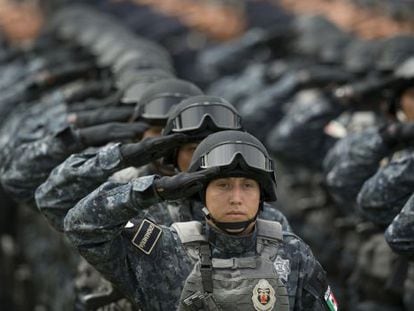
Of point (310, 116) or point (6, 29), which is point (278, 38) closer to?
point (6, 29)

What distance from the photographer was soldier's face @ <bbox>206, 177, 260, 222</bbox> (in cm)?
656

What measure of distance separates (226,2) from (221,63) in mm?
3228

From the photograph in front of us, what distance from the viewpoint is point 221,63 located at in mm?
17125

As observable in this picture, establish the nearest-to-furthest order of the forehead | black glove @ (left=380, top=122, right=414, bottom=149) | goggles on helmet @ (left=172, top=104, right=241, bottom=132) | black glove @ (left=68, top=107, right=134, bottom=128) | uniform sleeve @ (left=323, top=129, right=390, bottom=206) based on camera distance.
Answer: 1. the forehead
2. goggles on helmet @ (left=172, top=104, right=241, bottom=132)
3. black glove @ (left=380, top=122, right=414, bottom=149)
4. black glove @ (left=68, top=107, right=134, bottom=128)
5. uniform sleeve @ (left=323, top=129, right=390, bottom=206)

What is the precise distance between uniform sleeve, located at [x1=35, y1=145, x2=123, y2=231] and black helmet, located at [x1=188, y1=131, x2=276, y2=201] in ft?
1.96

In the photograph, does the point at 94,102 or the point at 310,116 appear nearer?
the point at 94,102

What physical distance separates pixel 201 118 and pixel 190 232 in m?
0.90

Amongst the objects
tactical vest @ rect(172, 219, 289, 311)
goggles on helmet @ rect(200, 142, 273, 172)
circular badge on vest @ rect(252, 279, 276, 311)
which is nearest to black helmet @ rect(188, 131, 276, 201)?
goggles on helmet @ rect(200, 142, 273, 172)

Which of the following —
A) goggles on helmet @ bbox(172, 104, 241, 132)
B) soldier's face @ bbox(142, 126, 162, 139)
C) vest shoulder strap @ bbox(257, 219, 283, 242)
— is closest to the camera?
vest shoulder strap @ bbox(257, 219, 283, 242)

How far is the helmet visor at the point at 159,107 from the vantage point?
8.27 meters

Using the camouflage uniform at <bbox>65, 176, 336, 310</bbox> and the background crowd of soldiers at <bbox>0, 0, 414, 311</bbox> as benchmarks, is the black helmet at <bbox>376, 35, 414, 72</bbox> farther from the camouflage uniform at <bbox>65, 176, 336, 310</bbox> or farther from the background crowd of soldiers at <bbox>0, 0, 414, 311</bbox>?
the camouflage uniform at <bbox>65, 176, 336, 310</bbox>

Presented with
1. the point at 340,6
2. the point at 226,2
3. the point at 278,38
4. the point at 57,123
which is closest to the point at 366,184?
the point at 57,123

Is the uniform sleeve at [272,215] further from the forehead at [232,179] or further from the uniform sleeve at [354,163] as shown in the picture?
the uniform sleeve at [354,163]

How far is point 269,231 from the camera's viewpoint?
22.2 feet
